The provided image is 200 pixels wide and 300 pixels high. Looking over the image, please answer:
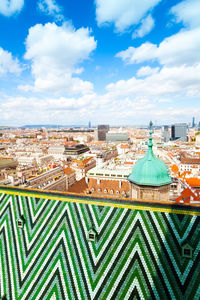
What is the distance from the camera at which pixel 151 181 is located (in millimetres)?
20234

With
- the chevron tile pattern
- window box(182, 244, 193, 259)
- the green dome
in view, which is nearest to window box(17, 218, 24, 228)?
the chevron tile pattern

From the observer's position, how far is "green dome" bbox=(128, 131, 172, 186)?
66.7 feet

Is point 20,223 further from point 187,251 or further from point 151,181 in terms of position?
point 187,251

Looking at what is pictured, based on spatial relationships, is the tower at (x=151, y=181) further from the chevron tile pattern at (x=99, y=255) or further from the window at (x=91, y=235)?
the window at (x=91, y=235)

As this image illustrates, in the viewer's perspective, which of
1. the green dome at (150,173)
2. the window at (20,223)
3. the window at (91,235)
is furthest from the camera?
the green dome at (150,173)

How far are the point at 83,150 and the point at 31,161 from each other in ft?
174

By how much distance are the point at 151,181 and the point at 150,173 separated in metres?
0.88

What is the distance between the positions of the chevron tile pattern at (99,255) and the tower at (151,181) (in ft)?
19.8

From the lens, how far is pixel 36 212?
57.0ft

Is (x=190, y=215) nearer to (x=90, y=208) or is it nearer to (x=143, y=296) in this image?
(x=143, y=296)

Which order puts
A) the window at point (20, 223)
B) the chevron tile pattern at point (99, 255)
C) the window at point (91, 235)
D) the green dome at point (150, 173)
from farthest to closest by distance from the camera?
the green dome at point (150, 173)
the window at point (20, 223)
the window at point (91, 235)
the chevron tile pattern at point (99, 255)

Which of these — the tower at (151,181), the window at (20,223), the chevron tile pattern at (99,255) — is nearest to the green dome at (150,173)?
the tower at (151,181)

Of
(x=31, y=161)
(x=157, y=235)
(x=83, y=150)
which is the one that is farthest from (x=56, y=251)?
(x=83, y=150)

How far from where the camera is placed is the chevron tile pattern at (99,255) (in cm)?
1291
